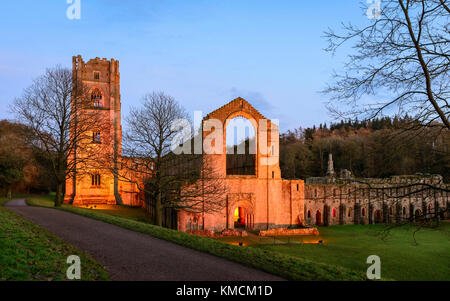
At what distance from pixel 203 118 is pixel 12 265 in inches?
900

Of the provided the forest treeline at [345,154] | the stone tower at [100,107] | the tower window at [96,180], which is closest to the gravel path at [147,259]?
the forest treeline at [345,154]

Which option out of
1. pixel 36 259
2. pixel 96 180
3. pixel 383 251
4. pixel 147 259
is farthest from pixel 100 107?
pixel 36 259

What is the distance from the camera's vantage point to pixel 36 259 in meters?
8.30

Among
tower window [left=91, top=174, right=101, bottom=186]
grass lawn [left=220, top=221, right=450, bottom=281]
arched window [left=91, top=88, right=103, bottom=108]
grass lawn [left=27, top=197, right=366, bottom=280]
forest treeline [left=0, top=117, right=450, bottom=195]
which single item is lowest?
grass lawn [left=220, top=221, right=450, bottom=281]

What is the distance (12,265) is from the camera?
24.6 ft

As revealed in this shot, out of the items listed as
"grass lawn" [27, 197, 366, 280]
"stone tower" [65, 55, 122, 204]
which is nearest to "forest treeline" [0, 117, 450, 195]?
"grass lawn" [27, 197, 366, 280]

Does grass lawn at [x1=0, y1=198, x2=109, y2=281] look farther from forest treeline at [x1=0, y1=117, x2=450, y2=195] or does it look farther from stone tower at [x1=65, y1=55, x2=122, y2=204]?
stone tower at [x1=65, y1=55, x2=122, y2=204]

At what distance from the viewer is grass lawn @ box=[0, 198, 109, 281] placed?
7.23 meters

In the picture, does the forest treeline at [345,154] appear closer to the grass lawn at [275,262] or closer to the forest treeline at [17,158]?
the forest treeline at [17,158]

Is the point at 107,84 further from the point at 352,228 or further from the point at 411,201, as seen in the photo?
the point at 411,201

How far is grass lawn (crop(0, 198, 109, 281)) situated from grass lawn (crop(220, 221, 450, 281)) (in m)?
12.6

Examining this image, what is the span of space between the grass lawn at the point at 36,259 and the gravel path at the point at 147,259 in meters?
0.49

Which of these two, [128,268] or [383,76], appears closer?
[383,76]

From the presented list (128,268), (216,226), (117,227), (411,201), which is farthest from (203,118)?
(411,201)
